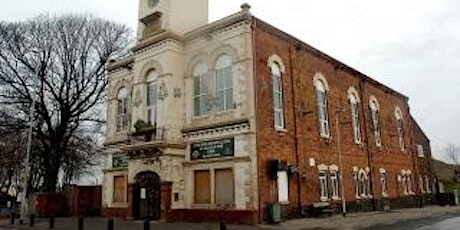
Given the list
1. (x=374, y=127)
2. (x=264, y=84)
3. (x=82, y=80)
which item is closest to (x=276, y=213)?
(x=264, y=84)

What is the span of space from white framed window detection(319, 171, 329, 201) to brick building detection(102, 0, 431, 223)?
0.36 feet

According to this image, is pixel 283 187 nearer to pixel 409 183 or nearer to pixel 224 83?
pixel 224 83

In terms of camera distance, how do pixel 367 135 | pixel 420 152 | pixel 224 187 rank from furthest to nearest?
pixel 420 152, pixel 367 135, pixel 224 187

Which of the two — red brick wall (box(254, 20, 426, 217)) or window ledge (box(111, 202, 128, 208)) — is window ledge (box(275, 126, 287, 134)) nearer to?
red brick wall (box(254, 20, 426, 217))

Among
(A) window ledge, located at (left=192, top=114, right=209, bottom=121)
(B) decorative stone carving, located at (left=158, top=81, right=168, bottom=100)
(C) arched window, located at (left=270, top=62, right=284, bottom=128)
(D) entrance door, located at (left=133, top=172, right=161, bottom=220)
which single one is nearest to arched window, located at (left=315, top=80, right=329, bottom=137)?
(C) arched window, located at (left=270, top=62, right=284, bottom=128)

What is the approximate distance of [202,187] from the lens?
25250 mm

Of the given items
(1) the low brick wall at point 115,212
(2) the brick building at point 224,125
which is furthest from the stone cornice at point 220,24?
(1) the low brick wall at point 115,212

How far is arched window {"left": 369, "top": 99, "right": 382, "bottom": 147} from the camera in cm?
3766

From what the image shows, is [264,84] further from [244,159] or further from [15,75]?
[15,75]

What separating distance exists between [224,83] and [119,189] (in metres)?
10.8

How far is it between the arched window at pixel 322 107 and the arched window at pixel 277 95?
15.7 feet

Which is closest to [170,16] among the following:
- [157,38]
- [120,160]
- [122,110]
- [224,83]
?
[157,38]

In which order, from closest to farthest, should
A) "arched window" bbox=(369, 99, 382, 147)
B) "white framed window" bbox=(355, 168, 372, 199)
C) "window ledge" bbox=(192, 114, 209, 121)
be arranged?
"window ledge" bbox=(192, 114, 209, 121) → "white framed window" bbox=(355, 168, 372, 199) → "arched window" bbox=(369, 99, 382, 147)

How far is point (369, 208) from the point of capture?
1319 inches
